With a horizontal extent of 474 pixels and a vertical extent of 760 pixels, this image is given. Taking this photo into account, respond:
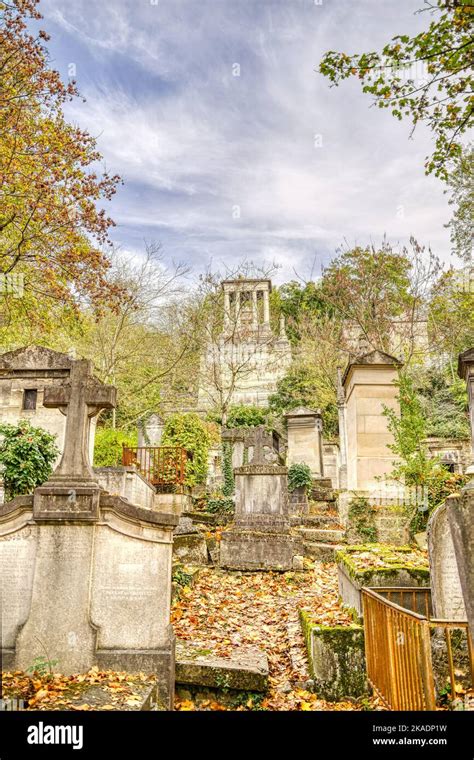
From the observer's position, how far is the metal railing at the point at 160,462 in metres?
12.5

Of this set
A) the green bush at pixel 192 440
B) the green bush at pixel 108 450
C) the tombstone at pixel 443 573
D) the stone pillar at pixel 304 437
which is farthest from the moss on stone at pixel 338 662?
the stone pillar at pixel 304 437

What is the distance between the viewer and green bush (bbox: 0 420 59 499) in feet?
25.0

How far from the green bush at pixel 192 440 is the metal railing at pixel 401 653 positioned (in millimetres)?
10065

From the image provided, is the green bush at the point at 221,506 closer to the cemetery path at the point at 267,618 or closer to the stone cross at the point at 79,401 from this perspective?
the cemetery path at the point at 267,618

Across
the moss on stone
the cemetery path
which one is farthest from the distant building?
the moss on stone

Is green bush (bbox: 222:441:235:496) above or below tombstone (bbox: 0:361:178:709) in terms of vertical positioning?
above

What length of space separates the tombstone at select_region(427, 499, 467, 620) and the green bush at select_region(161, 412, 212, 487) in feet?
32.8

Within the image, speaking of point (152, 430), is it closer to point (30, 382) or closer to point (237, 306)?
point (237, 306)

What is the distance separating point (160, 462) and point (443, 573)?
384 inches

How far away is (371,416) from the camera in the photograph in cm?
932

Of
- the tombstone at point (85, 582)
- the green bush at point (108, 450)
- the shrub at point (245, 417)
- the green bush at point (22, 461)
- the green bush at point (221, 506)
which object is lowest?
the tombstone at point (85, 582)

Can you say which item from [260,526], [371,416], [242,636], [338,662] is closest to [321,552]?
[260,526]

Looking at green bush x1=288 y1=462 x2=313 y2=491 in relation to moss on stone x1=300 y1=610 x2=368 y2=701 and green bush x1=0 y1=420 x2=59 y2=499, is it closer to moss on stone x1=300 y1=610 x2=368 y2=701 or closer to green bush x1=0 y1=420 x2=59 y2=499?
green bush x1=0 y1=420 x2=59 y2=499
